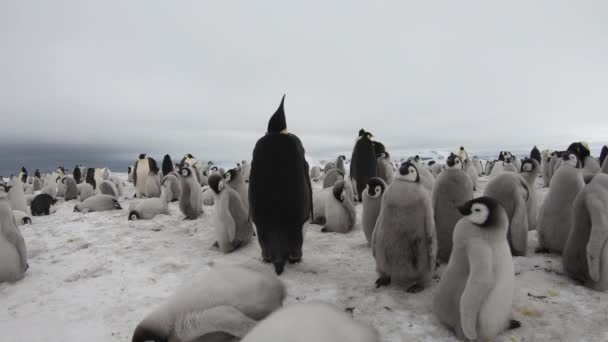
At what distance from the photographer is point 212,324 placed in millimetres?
2266

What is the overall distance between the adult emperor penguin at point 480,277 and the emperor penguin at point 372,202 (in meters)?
1.94

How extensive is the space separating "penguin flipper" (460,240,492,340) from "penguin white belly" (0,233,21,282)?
4.39 metres

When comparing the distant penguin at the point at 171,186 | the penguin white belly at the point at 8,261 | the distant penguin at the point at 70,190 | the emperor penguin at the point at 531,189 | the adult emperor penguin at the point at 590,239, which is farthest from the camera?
the distant penguin at the point at 70,190

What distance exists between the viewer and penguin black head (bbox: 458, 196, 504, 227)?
250 centimetres

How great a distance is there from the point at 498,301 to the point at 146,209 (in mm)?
7014

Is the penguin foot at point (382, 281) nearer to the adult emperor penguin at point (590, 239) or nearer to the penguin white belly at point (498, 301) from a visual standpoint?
the penguin white belly at point (498, 301)

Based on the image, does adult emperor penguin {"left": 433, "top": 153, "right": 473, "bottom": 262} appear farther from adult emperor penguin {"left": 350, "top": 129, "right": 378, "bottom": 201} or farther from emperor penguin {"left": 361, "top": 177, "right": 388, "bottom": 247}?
adult emperor penguin {"left": 350, "top": 129, "right": 378, "bottom": 201}

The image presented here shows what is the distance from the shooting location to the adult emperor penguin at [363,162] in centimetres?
872

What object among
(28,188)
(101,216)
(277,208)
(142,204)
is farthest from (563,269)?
(28,188)

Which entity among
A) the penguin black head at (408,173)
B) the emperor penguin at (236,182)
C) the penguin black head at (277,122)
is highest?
the penguin black head at (277,122)

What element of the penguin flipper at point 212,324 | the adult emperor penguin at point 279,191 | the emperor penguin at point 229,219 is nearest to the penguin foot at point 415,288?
the adult emperor penguin at point 279,191

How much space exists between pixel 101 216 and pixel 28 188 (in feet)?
34.1

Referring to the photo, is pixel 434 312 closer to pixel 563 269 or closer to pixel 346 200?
pixel 563 269

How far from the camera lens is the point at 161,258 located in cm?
447
